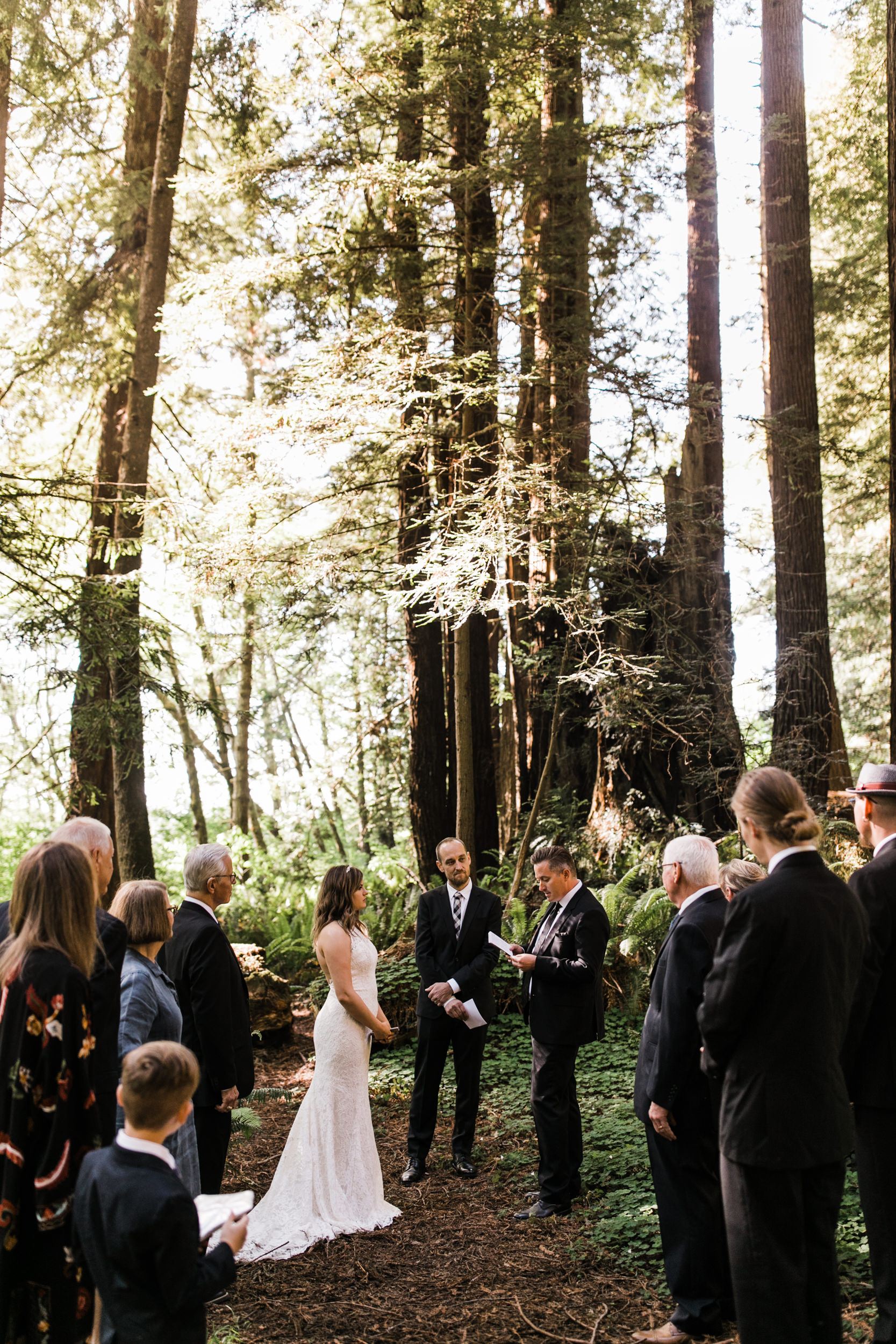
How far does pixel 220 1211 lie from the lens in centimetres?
262

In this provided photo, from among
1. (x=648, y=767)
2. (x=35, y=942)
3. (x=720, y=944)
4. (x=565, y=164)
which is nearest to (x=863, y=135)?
(x=565, y=164)

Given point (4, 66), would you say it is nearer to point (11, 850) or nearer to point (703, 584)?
point (703, 584)

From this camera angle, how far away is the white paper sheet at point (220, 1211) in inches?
101

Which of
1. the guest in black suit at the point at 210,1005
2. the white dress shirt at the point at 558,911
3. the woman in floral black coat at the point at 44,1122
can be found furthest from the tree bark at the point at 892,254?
the woman in floral black coat at the point at 44,1122

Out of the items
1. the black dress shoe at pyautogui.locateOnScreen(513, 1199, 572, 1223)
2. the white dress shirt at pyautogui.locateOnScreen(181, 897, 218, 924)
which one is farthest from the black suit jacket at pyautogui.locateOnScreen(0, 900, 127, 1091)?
the black dress shoe at pyautogui.locateOnScreen(513, 1199, 572, 1223)

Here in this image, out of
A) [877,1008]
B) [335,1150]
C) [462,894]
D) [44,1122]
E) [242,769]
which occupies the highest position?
[242,769]

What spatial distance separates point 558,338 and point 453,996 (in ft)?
22.4

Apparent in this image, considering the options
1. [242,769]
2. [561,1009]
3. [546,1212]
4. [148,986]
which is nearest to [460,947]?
[561,1009]

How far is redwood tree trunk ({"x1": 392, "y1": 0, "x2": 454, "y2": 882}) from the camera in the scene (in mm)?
9836

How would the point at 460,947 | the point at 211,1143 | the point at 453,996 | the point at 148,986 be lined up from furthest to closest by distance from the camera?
the point at 460,947, the point at 453,996, the point at 211,1143, the point at 148,986

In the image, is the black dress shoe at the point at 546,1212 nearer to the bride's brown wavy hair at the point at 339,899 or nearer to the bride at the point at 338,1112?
the bride at the point at 338,1112

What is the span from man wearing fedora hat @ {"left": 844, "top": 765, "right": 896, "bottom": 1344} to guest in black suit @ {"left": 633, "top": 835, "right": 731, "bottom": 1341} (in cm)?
61

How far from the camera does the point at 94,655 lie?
8328 millimetres

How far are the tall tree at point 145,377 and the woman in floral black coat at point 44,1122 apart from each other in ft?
21.7
